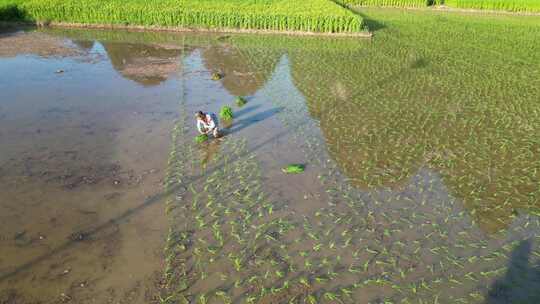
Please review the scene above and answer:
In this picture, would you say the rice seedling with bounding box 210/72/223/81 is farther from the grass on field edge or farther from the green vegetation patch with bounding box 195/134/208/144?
the grass on field edge

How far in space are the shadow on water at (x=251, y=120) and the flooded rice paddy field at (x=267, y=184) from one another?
74 mm

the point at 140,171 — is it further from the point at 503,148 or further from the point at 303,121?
the point at 503,148

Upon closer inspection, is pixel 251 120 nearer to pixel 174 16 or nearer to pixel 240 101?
pixel 240 101

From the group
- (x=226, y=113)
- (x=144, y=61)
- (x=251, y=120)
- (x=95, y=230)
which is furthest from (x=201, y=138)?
(x=144, y=61)

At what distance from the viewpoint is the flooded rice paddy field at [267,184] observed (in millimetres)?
7285

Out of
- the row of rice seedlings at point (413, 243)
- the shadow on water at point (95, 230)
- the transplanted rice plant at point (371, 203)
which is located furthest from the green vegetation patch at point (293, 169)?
the shadow on water at point (95, 230)

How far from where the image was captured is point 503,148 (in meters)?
12.4

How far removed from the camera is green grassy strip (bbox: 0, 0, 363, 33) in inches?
968

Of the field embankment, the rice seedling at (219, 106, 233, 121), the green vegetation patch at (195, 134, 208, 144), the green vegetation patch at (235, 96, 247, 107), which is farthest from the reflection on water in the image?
the field embankment

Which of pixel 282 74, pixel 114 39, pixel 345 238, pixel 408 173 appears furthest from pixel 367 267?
pixel 114 39

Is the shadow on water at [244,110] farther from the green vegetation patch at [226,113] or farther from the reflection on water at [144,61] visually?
the reflection on water at [144,61]

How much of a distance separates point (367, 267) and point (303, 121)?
7.06 meters

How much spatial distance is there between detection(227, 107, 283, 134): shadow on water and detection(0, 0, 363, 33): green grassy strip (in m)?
12.2

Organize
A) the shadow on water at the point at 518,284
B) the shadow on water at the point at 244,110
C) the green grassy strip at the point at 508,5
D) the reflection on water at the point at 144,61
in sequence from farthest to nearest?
the green grassy strip at the point at 508,5, the reflection on water at the point at 144,61, the shadow on water at the point at 244,110, the shadow on water at the point at 518,284
